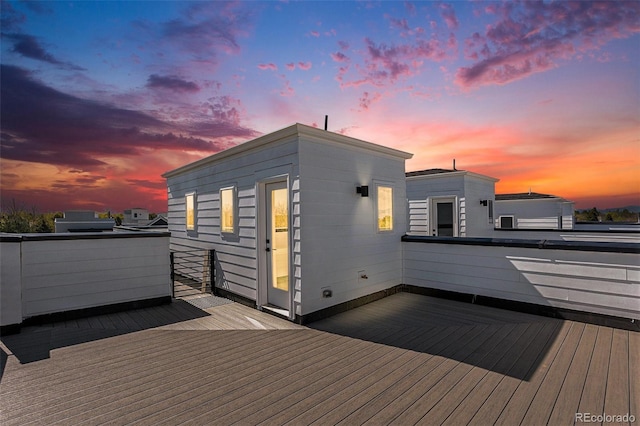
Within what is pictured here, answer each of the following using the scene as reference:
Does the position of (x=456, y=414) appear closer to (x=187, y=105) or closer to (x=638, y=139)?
(x=638, y=139)

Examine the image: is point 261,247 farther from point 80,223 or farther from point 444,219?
point 444,219

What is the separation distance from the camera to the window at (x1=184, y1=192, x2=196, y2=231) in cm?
659

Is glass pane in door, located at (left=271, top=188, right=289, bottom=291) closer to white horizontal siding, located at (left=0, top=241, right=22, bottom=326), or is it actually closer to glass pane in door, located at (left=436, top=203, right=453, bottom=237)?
white horizontal siding, located at (left=0, top=241, right=22, bottom=326)

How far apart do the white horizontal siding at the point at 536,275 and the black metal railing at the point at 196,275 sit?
4077 millimetres

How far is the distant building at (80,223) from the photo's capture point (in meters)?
6.67

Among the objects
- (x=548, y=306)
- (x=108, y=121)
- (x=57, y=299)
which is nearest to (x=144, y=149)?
(x=108, y=121)

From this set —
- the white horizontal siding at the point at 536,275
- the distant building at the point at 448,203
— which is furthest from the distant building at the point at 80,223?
the distant building at the point at 448,203

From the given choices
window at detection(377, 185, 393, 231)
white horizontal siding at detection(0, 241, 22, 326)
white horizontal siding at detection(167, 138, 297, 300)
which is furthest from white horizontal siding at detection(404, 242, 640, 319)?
white horizontal siding at detection(0, 241, 22, 326)

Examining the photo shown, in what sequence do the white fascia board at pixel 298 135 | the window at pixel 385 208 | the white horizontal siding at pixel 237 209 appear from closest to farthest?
the white fascia board at pixel 298 135 → the white horizontal siding at pixel 237 209 → the window at pixel 385 208

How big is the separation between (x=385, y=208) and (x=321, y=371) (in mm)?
3384

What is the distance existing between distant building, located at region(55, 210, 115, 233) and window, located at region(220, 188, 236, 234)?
3.72m

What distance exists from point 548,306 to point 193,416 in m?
4.68

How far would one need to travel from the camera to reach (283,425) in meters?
1.89

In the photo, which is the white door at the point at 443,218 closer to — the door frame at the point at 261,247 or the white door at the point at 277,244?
the white door at the point at 277,244
